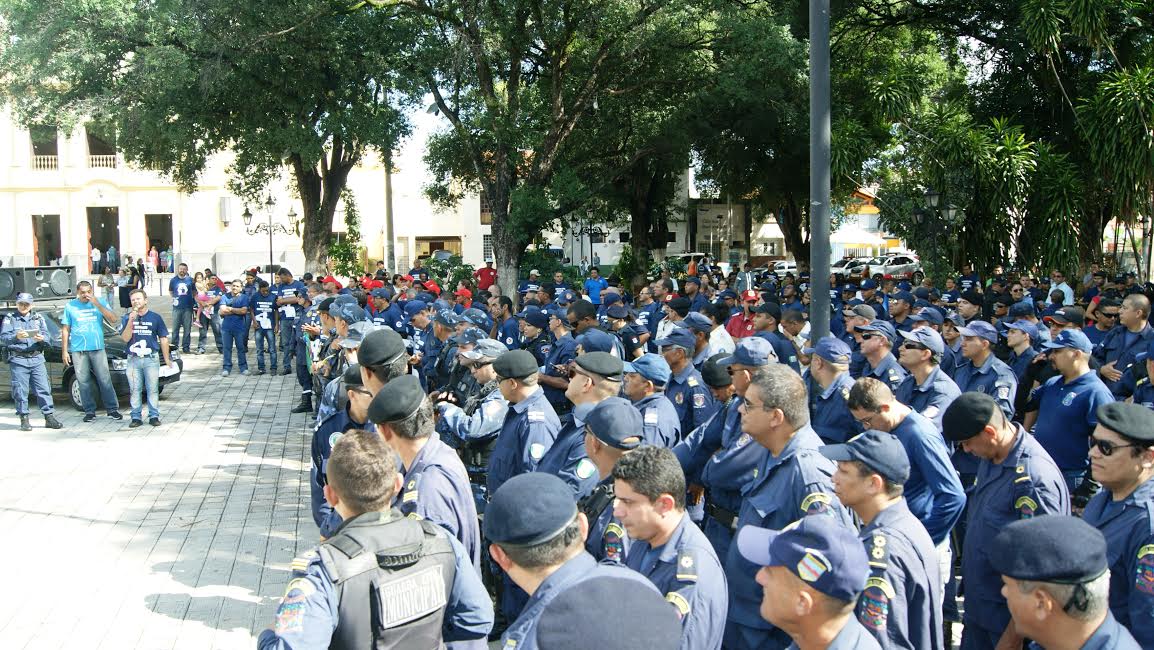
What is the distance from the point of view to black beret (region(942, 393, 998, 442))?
4.61 meters

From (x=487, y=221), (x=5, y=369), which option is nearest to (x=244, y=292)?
(x=5, y=369)

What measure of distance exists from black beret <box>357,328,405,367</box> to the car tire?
9872mm

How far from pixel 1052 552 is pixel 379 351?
4111mm

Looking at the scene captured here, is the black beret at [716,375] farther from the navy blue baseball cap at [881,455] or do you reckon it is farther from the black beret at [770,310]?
the black beret at [770,310]

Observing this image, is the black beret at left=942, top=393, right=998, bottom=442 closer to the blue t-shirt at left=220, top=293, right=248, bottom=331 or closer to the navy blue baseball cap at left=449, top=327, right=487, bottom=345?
the navy blue baseball cap at left=449, top=327, right=487, bottom=345

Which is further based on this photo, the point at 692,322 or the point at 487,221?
the point at 487,221

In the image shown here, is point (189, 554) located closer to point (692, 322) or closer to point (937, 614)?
point (692, 322)

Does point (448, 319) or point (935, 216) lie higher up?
point (935, 216)

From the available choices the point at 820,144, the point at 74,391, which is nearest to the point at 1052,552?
the point at 820,144

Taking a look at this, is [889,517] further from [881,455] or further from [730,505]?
[730,505]

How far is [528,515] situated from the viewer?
2.88 m

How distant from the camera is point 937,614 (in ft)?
11.9

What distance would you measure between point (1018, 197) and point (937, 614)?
58.0 ft

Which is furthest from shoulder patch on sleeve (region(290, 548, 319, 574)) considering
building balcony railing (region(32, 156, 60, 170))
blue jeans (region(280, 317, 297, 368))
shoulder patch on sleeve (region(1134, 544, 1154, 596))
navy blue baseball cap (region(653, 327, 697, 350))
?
building balcony railing (region(32, 156, 60, 170))
